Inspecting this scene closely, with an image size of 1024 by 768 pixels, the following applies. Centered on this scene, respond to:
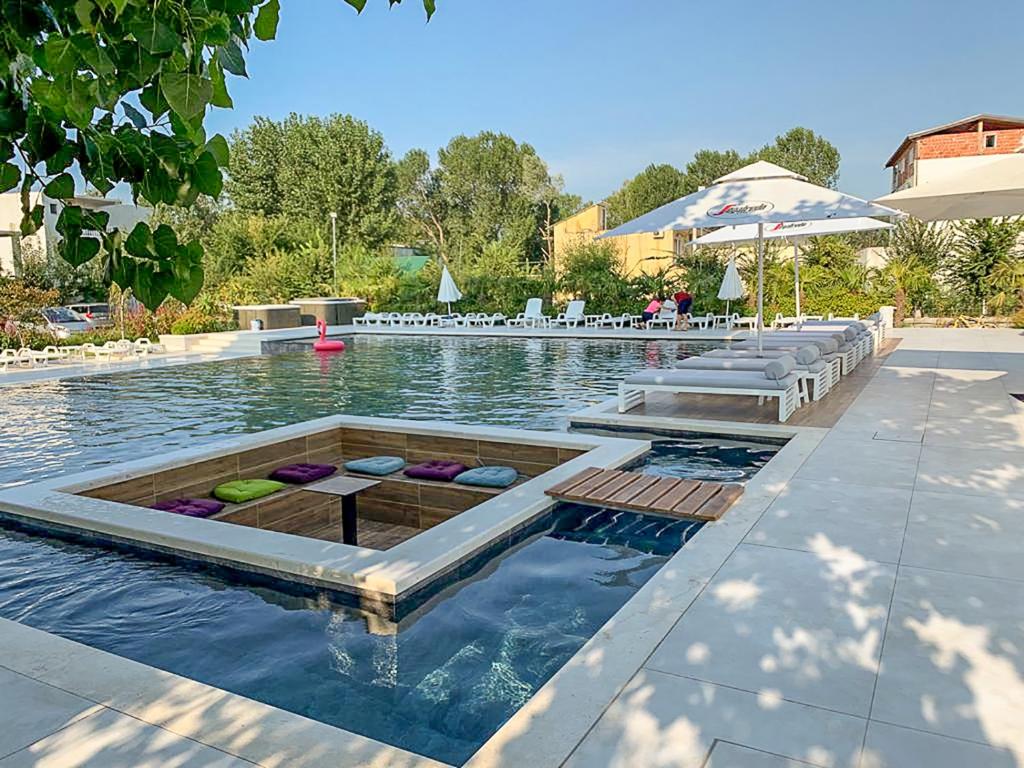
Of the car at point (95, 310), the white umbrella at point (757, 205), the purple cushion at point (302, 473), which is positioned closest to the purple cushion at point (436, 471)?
the purple cushion at point (302, 473)

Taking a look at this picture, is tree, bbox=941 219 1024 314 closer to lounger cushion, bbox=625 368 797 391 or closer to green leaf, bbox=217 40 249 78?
lounger cushion, bbox=625 368 797 391

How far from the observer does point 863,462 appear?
6453 mm

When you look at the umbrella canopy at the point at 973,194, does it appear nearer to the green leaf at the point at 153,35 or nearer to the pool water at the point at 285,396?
the pool water at the point at 285,396

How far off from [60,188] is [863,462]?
631 centimetres

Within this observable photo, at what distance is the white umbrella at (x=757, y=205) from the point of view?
941 cm

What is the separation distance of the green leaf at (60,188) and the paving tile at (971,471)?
5723 millimetres

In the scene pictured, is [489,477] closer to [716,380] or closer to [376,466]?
[376,466]

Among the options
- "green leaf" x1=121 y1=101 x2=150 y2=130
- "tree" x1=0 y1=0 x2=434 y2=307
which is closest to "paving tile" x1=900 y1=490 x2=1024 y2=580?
"tree" x1=0 y1=0 x2=434 y2=307

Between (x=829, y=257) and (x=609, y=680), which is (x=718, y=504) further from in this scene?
(x=829, y=257)

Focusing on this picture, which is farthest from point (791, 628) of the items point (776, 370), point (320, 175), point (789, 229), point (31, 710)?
point (320, 175)

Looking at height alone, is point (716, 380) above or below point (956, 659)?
above

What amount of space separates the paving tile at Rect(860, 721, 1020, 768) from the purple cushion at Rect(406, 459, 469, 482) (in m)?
4.89

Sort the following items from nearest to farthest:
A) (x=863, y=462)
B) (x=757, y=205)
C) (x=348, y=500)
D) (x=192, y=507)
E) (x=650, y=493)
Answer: (x=650, y=493) → (x=348, y=500) → (x=192, y=507) → (x=863, y=462) → (x=757, y=205)

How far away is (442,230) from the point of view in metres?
55.0
